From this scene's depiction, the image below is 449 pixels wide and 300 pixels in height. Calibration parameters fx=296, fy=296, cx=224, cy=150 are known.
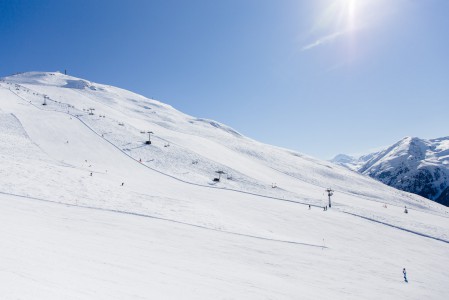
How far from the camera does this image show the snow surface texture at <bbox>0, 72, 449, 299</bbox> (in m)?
12.1

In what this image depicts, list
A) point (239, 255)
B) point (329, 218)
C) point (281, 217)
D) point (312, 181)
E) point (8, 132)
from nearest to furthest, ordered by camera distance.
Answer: point (239, 255)
point (281, 217)
point (329, 218)
point (8, 132)
point (312, 181)

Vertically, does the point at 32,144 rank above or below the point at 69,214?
above

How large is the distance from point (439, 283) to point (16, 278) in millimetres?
23973

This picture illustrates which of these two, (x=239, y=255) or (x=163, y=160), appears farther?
(x=163, y=160)

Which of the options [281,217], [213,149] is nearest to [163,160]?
[213,149]

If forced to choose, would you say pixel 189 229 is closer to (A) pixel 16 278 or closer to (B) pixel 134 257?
(B) pixel 134 257

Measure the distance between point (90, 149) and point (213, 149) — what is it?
85.5 feet

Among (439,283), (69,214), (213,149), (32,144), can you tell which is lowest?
(439,283)

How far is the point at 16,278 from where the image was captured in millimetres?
9109

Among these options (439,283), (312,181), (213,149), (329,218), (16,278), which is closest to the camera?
(16,278)

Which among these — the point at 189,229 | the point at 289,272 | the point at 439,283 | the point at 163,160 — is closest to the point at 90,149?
the point at 163,160

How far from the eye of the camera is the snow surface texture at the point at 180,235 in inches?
478

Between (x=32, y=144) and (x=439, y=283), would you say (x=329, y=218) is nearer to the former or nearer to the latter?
(x=439, y=283)

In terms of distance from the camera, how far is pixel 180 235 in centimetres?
1998
